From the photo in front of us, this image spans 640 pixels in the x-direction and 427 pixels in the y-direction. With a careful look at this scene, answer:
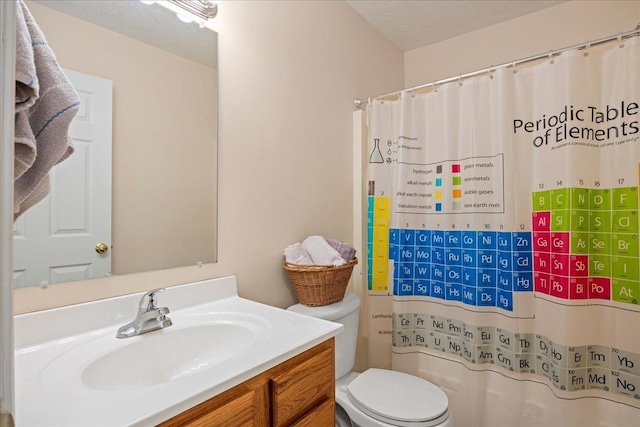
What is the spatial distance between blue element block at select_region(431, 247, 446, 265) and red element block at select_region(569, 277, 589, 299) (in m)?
0.54

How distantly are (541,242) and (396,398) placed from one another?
0.94 meters

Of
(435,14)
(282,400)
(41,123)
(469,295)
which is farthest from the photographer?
(435,14)

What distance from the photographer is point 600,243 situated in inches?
55.7

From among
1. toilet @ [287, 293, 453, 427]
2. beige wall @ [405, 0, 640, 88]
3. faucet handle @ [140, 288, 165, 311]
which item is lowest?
toilet @ [287, 293, 453, 427]

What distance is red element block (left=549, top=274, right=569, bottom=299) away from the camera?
1.42 metres

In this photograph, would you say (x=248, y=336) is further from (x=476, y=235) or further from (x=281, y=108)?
(x=476, y=235)

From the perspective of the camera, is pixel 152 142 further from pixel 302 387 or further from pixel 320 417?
pixel 320 417

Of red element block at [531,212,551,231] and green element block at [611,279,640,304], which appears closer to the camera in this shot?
green element block at [611,279,640,304]

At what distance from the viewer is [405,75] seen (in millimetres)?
2609

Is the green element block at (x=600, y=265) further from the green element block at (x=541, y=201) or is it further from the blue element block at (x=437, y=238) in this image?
the blue element block at (x=437, y=238)

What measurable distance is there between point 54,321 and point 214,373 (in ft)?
1.69

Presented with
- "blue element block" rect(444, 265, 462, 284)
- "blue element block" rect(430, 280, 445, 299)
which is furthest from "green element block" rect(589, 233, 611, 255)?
"blue element block" rect(430, 280, 445, 299)

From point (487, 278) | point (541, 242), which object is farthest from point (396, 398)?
point (541, 242)

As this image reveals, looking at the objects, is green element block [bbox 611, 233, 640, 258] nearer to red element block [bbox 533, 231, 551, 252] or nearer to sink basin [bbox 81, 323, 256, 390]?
red element block [bbox 533, 231, 551, 252]
